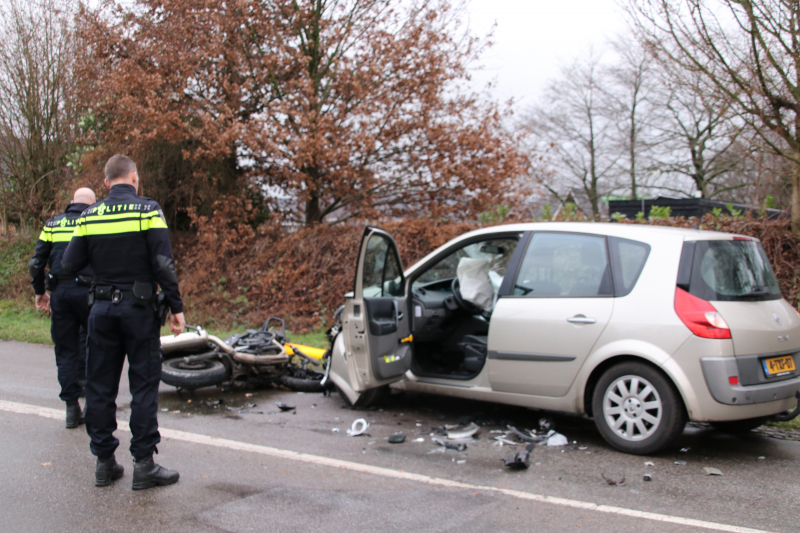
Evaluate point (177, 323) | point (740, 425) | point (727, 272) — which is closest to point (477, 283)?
point (727, 272)

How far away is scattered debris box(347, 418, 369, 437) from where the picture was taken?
522 cm

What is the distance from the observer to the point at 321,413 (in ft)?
19.4

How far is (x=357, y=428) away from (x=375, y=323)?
889 mm

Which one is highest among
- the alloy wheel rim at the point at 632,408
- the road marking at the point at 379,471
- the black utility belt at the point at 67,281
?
the black utility belt at the point at 67,281

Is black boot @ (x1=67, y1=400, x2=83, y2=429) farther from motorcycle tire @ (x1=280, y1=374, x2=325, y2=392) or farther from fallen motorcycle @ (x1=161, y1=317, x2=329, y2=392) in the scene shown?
motorcycle tire @ (x1=280, y1=374, x2=325, y2=392)

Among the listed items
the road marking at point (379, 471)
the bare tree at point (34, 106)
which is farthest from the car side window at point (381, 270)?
the bare tree at point (34, 106)

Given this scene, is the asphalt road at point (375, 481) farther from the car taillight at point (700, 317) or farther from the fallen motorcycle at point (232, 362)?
the car taillight at point (700, 317)

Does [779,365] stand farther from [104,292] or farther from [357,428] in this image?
[104,292]

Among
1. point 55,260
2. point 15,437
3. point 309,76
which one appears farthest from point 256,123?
point 15,437

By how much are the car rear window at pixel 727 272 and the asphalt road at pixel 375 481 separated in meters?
1.20

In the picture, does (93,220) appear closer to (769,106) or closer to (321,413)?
(321,413)

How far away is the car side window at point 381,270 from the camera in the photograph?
215 inches

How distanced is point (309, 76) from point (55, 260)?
793 cm

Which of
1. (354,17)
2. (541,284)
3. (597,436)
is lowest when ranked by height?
(597,436)
